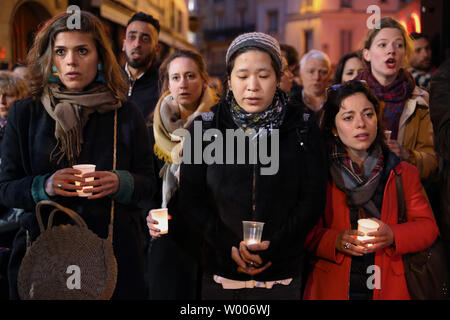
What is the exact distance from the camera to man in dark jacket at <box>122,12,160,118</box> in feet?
13.2

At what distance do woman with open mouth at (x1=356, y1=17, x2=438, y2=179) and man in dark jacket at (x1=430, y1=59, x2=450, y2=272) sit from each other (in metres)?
0.42

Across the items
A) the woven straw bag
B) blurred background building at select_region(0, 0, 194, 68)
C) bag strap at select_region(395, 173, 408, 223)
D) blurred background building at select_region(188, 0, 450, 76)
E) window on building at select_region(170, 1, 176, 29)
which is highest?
blurred background building at select_region(188, 0, 450, 76)

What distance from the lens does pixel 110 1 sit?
33.2ft

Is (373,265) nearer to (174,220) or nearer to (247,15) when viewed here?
(174,220)

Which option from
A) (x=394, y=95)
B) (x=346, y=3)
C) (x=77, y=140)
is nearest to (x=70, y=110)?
(x=77, y=140)

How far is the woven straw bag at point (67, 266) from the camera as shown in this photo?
2.02m

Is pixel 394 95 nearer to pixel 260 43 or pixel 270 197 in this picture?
pixel 260 43

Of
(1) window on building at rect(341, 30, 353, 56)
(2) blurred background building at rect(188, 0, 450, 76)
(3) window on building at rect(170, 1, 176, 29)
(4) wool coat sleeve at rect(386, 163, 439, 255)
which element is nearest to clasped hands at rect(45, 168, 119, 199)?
(4) wool coat sleeve at rect(386, 163, 439, 255)

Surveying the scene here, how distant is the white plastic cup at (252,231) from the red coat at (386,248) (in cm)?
51

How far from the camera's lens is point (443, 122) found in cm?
260

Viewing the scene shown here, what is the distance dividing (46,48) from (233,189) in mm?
1312

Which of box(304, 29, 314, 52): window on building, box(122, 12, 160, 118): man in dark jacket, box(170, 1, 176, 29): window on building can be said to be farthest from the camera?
box(304, 29, 314, 52): window on building

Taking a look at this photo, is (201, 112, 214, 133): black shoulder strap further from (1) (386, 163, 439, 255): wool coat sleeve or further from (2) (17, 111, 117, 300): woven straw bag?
(1) (386, 163, 439, 255): wool coat sleeve
